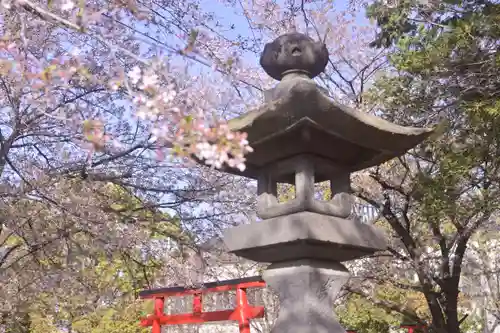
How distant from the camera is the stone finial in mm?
3076

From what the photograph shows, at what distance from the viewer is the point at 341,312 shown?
1299cm

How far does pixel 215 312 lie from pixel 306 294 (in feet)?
17.9

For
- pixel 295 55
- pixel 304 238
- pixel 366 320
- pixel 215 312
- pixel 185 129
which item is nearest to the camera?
pixel 185 129

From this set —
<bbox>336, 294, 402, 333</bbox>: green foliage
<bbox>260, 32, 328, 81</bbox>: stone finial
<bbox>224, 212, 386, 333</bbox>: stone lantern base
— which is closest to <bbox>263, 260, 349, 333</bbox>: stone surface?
<bbox>224, 212, 386, 333</bbox>: stone lantern base

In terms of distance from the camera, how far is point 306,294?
9.21ft

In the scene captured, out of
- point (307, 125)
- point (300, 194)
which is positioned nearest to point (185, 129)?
point (307, 125)

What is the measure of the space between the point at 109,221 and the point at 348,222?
227 cm

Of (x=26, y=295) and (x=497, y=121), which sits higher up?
(x=497, y=121)

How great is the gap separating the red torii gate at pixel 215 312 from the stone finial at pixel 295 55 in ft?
14.0

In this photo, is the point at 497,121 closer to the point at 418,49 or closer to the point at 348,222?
the point at 418,49

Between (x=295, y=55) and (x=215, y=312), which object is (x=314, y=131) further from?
(x=215, y=312)

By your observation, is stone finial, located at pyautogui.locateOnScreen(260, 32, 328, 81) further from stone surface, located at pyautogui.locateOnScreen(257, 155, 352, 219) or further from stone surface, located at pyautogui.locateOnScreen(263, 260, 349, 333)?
stone surface, located at pyautogui.locateOnScreen(263, 260, 349, 333)

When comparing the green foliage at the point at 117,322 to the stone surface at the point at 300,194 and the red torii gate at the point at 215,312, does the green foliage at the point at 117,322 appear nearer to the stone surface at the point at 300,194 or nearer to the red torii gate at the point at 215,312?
the red torii gate at the point at 215,312

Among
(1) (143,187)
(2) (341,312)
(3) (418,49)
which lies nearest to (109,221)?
(1) (143,187)
